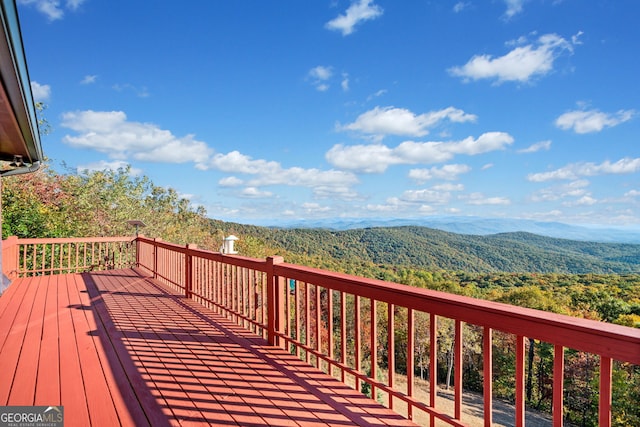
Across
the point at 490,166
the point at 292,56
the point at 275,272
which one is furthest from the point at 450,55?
the point at 490,166

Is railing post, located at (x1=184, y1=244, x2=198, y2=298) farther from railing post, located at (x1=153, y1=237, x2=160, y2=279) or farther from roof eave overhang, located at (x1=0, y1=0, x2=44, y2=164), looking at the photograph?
roof eave overhang, located at (x1=0, y1=0, x2=44, y2=164)

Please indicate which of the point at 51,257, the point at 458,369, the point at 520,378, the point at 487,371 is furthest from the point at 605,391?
the point at 51,257

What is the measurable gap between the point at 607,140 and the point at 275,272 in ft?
225

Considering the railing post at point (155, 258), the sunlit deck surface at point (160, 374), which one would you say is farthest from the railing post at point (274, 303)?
the railing post at point (155, 258)

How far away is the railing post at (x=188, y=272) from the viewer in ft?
17.2

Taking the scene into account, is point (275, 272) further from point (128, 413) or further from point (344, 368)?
point (128, 413)

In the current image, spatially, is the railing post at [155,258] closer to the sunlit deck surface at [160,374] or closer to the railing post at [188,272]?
the railing post at [188,272]

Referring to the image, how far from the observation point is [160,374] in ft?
8.86

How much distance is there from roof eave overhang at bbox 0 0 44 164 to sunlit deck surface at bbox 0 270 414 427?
6.90ft

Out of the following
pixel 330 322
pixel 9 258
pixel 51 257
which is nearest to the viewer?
pixel 330 322

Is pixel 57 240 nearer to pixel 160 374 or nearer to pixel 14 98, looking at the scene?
pixel 14 98

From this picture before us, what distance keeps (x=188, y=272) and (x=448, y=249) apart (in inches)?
1573

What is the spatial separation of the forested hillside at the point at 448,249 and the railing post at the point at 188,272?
2700 cm

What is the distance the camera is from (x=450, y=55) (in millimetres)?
33062
